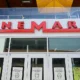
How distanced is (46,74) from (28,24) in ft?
Result: 6.92

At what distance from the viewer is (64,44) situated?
7.80 metres

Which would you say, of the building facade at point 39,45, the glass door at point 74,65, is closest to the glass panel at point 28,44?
the building facade at point 39,45

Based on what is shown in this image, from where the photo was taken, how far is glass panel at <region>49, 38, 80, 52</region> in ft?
25.2

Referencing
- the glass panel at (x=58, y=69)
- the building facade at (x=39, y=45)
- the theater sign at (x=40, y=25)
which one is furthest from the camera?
the theater sign at (x=40, y=25)

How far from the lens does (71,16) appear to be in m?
8.39

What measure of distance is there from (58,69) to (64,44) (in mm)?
1022

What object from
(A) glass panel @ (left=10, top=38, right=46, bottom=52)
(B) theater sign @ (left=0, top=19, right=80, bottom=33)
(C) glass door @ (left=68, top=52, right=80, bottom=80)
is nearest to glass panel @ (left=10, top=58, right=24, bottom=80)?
(A) glass panel @ (left=10, top=38, right=46, bottom=52)

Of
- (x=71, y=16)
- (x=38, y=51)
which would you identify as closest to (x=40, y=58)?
(x=38, y=51)

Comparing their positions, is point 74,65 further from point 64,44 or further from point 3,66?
point 3,66

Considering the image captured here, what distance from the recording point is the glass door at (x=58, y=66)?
7.06 metres

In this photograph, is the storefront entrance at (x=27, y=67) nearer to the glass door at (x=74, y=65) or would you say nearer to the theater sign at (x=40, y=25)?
the glass door at (x=74, y=65)

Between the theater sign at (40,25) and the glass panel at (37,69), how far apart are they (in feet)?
3.86

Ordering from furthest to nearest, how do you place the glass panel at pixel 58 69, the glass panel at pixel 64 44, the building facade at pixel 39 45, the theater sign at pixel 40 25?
the theater sign at pixel 40 25
the glass panel at pixel 64 44
the building facade at pixel 39 45
the glass panel at pixel 58 69

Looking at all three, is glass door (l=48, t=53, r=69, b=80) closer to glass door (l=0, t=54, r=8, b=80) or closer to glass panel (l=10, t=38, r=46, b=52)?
glass panel (l=10, t=38, r=46, b=52)
